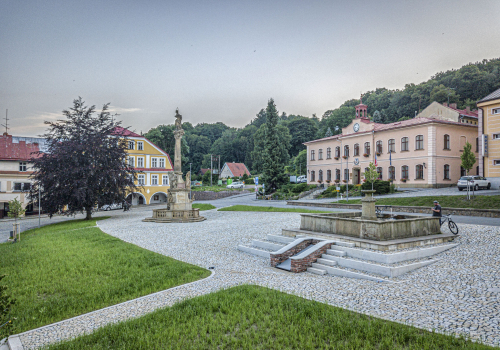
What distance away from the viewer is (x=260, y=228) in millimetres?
16922

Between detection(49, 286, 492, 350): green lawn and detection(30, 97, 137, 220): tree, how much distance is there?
22176 millimetres

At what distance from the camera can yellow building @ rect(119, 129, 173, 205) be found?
48.0 m

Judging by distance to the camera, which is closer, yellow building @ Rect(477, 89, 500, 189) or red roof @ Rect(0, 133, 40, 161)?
yellow building @ Rect(477, 89, 500, 189)

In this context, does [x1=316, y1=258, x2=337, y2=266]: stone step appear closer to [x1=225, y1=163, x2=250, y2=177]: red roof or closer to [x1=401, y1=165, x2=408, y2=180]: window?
[x1=401, y1=165, x2=408, y2=180]: window

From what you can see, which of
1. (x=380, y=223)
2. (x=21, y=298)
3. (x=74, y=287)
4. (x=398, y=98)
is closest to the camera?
(x=21, y=298)

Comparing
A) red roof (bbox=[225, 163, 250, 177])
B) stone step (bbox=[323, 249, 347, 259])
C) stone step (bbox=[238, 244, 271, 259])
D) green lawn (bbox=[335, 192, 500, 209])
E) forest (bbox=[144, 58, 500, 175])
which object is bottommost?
stone step (bbox=[238, 244, 271, 259])

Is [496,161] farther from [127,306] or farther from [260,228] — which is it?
[127,306]

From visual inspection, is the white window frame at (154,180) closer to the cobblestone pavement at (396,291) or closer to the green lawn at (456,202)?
the green lawn at (456,202)

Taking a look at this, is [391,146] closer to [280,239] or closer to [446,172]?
[446,172]

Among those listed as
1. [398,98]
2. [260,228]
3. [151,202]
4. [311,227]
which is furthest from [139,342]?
[398,98]

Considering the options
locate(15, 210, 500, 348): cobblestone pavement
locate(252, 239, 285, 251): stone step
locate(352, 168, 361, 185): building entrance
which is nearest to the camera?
locate(15, 210, 500, 348): cobblestone pavement

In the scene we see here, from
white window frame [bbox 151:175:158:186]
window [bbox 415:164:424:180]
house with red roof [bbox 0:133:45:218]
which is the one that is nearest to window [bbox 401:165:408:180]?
window [bbox 415:164:424:180]

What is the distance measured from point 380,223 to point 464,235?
4413 millimetres

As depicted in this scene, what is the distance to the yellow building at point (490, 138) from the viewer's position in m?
29.1
